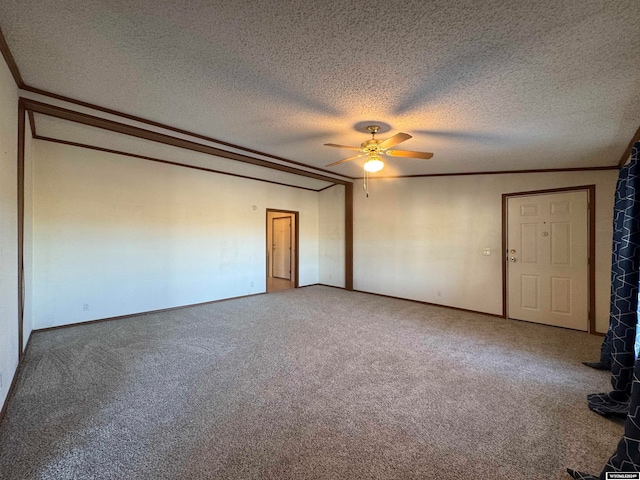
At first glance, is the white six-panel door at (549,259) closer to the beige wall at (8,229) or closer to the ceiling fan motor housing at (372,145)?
the ceiling fan motor housing at (372,145)

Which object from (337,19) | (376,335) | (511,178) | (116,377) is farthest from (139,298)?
(511,178)

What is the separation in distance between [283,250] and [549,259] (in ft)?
21.1

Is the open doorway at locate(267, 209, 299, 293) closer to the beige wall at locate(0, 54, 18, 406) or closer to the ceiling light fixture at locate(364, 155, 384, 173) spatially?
the ceiling light fixture at locate(364, 155, 384, 173)

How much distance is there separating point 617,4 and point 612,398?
273 centimetres

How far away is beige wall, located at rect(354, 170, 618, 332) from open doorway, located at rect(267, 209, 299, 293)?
5.52ft

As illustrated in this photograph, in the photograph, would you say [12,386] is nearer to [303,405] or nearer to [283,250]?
[303,405]

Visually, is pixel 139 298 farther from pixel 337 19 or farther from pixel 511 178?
pixel 511 178

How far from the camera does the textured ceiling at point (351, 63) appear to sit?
1491 mm

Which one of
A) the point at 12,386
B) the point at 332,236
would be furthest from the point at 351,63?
the point at 332,236

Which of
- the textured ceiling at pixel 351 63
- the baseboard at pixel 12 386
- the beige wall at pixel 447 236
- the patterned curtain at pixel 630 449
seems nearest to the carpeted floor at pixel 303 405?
the baseboard at pixel 12 386

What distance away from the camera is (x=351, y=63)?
6.31 feet

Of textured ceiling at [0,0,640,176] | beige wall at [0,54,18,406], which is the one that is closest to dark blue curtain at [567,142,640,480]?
textured ceiling at [0,0,640,176]

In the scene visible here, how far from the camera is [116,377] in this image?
8.39 feet

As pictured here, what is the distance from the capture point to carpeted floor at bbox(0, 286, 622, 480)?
1621mm
